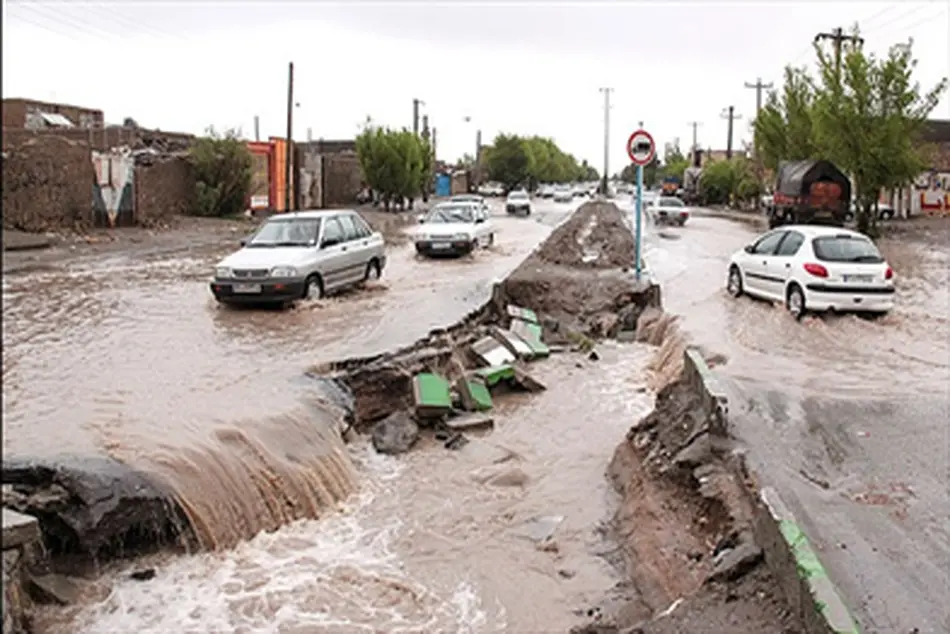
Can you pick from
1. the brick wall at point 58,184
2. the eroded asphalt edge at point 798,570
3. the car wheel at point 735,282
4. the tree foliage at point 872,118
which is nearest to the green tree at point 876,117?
the tree foliage at point 872,118

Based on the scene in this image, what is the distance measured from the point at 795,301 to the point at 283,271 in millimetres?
8621

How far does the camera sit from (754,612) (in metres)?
4.91

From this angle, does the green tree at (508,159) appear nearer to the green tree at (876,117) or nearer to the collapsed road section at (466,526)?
the green tree at (876,117)

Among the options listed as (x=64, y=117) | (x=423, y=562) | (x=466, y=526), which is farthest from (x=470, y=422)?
(x=64, y=117)

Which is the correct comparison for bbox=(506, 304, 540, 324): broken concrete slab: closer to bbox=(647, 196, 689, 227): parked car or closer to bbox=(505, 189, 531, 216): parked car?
bbox=(647, 196, 689, 227): parked car

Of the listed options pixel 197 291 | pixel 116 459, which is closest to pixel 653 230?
pixel 197 291

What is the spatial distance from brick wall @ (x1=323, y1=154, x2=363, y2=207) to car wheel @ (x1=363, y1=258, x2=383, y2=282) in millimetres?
35208

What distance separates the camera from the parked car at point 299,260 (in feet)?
49.1

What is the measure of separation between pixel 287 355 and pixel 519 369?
3463 mm

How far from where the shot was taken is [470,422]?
1081 cm

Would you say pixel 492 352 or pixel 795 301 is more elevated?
pixel 795 301

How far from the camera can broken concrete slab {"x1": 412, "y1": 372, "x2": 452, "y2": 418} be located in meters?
10.6

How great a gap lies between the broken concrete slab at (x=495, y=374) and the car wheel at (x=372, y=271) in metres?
6.32

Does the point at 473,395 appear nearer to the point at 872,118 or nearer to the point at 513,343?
the point at 513,343
